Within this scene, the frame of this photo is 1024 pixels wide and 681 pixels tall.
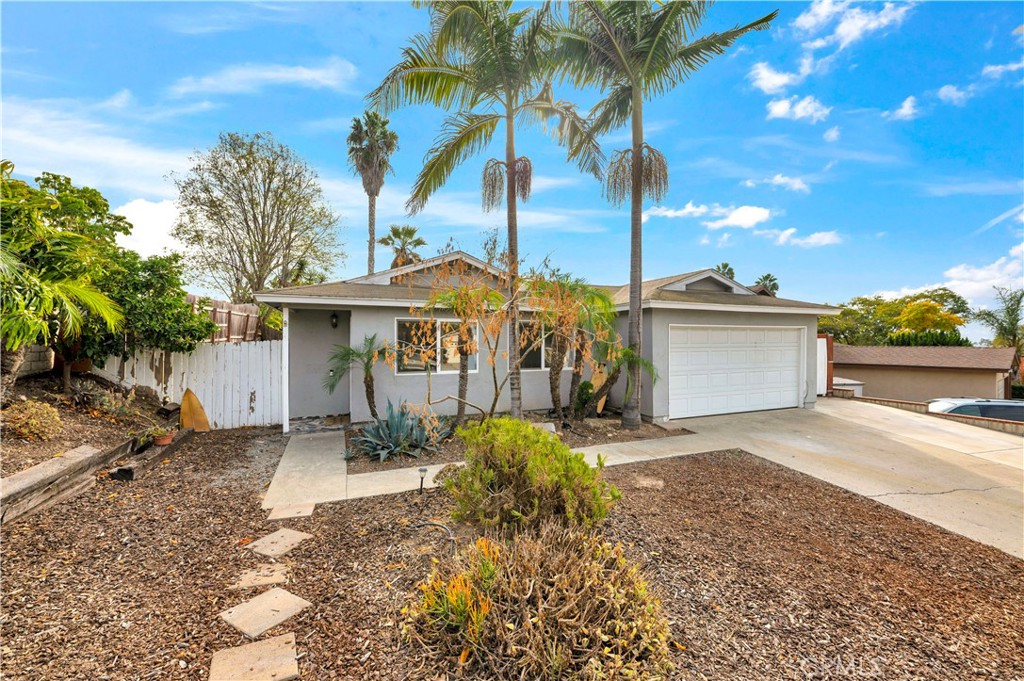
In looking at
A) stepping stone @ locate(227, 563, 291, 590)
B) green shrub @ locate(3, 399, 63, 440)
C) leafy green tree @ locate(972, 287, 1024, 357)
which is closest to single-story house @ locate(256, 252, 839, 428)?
green shrub @ locate(3, 399, 63, 440)

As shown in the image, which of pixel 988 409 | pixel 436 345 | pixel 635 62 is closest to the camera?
pixel 635 62

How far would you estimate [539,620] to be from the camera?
2115 millimetres

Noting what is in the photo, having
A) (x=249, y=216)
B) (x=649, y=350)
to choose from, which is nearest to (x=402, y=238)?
(x=249, y=216)

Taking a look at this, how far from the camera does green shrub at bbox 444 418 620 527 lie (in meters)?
3.21

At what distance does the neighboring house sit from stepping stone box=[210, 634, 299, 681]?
25.0 meters

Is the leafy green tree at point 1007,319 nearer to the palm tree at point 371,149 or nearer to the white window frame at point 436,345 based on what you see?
the white window frame at point 436,345

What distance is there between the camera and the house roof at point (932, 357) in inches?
688

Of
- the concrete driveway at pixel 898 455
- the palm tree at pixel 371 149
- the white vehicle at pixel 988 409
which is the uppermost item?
the palm tree at pixel 371 149

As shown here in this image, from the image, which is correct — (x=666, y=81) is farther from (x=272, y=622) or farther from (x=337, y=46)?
(x=272, y=622)

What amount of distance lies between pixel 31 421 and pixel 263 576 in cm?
406

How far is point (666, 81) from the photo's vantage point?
8.12 meters

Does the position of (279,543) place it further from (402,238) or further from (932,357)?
(932,357)

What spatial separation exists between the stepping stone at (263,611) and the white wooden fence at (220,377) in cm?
633

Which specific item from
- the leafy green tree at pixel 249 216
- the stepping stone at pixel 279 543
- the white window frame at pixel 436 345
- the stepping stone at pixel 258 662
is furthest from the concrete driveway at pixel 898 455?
the leafy green tree at pixel 249 216
